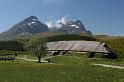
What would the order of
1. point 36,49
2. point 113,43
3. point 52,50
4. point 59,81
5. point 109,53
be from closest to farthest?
point 59,81, point 36,49, point 109,53, point 52,50, point 113,43

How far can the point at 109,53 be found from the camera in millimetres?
126062

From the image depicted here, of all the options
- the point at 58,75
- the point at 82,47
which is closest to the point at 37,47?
the point at 82,47

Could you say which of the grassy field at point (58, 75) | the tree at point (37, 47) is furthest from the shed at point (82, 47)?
the grassy field at point (58, 75)

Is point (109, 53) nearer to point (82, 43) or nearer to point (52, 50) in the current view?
point (82, 43)

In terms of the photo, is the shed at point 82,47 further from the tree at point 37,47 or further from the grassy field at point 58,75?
the grassy field at point 58,75

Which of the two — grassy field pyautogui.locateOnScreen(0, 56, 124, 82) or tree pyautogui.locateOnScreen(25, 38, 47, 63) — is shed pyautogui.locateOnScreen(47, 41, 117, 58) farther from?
grassy field pyautogui.locateOnScreen(0, 56, 124, 82)

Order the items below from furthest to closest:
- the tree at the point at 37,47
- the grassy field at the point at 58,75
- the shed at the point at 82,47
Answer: the shed at the point at 82,47 → the tree at the point at 37,47 → the grassy field at the point at 58,75

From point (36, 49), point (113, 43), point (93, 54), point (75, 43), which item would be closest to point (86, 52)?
point (93, 54)

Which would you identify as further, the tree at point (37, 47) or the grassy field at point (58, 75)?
the tree at point (37, 47)

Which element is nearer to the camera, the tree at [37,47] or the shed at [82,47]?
the tree at [37,47]

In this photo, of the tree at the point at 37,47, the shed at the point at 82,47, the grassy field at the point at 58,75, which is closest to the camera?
the grassy field at the point at 58,75

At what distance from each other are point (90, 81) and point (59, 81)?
14.8 ft

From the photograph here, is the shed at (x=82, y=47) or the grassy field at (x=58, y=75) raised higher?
the shed at (x=82, y=47)

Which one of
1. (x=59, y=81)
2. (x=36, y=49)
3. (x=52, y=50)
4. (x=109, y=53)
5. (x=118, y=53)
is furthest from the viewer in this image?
(x=52, y=50)
